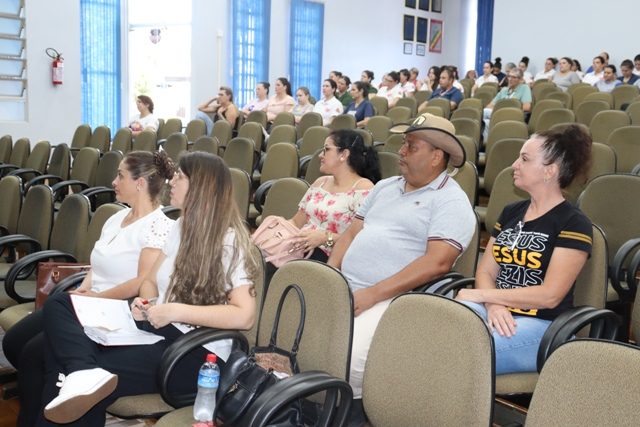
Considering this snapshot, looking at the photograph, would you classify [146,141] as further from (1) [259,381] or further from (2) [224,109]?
(1) [259,381]

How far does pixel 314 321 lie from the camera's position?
2020mm

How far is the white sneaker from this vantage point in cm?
189

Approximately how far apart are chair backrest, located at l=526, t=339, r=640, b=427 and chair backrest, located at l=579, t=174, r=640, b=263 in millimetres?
1585

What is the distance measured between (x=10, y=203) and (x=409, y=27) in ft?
42.6

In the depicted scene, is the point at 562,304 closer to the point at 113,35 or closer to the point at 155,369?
the point at 155,369

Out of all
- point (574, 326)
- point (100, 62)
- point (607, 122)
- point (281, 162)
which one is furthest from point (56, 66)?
point (574, 326)

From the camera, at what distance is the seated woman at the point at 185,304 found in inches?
82.6

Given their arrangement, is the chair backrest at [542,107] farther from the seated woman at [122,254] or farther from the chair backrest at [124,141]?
the seated woman at [122,254]

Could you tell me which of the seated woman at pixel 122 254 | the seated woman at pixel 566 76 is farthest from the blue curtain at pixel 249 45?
the seated woman at pixel 122 254

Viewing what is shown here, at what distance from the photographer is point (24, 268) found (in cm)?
323

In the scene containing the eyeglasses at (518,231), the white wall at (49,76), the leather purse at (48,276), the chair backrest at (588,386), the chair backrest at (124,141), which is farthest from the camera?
the white wall at (49,76)

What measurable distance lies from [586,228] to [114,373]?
1533mm

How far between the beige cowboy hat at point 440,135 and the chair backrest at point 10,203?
248 cm

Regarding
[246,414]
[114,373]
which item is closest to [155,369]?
[114,373]
